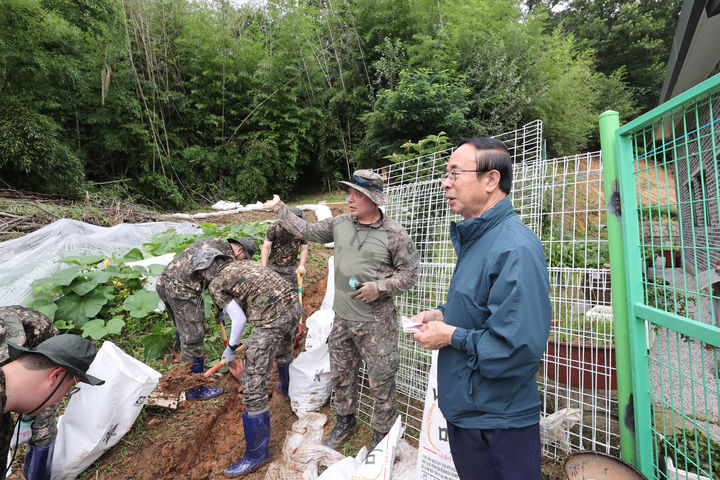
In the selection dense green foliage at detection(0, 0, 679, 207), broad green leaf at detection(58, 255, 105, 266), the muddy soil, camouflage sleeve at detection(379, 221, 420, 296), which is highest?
dense green foliage at detection(0, 0, 679, 207)

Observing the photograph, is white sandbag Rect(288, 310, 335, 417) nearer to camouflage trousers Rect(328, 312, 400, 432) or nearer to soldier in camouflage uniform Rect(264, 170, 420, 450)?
soldier in camouflage uniform Rect(264, 170, 420, 450)

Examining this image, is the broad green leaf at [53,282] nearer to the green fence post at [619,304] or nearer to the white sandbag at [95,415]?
the white sandbag at [95,415]

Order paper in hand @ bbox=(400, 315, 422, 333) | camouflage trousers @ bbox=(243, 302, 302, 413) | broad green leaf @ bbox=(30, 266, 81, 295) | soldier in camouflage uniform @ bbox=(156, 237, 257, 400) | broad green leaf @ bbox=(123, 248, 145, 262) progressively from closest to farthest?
paper in hand @ bbox=(400, 315, 422, 333)
camouflage trousers @ bbox=(243, 302, 302, 413)
soldier in camouflage uniform @ bbox=(156, 237, 257, 400)
broad green leaf @ bbox=(30, 266, 81, 295)
broad green leaf @ bbox=(123, 248, 145, 262)

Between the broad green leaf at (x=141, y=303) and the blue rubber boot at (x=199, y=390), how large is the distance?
101 cm

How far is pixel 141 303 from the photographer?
12.6 ft

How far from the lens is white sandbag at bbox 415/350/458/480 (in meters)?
1.79

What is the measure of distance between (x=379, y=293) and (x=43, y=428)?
90.0 inches

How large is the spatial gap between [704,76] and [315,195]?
1262cm

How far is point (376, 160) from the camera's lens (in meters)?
11.9

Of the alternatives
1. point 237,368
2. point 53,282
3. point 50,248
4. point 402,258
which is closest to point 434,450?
point 402,258

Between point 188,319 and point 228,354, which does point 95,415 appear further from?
point 188,319

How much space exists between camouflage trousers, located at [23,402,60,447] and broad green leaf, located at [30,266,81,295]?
7.22ft

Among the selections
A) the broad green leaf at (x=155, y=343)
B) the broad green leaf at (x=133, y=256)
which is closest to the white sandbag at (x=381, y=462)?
the broad green leaf at (x=155, y=343)

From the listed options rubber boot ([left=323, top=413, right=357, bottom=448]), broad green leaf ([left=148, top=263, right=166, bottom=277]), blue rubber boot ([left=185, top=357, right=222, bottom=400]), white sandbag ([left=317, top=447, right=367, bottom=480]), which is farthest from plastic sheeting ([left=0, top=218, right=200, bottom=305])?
white sandbag ([left=317, top=447, right=367, bottom=480])
